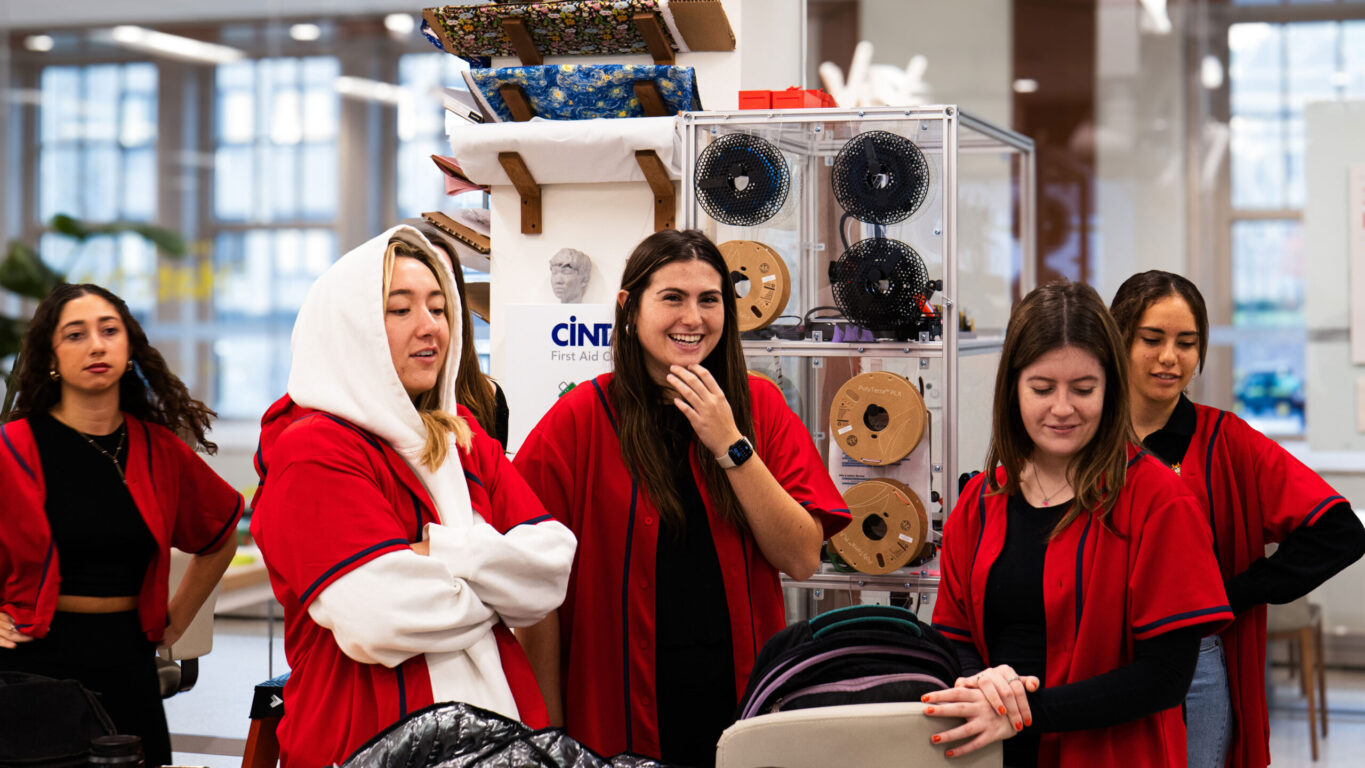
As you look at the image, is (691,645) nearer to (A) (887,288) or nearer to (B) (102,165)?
(A) (887,288)

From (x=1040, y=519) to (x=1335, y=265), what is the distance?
13.8ft

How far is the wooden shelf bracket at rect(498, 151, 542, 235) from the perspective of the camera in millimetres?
3467

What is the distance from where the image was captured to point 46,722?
2.10 meters

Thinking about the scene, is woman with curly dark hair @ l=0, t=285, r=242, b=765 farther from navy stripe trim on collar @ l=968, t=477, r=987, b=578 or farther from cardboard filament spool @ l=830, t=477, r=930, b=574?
navy stripe trim on collar @ l=968, t=477, r=987, b=578

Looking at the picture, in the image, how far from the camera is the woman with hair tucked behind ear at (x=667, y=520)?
7.22ft

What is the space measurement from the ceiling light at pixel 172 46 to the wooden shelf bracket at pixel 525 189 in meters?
5.00

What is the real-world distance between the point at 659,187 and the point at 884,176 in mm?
754

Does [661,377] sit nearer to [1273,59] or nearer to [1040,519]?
[1040,519]

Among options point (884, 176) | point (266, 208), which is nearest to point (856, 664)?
point (884, 176)

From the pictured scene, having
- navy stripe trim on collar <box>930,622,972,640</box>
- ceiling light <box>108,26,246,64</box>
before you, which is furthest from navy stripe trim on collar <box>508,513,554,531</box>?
ceiling light <box>108,26,246,64</box>

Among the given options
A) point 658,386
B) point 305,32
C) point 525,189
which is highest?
point 305,32

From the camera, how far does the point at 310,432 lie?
1.75 meters

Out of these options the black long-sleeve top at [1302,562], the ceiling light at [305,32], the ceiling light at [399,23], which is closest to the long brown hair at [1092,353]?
the black long-sleeve top at [1302,562]

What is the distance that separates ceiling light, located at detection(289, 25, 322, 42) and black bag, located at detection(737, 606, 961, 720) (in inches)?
269
